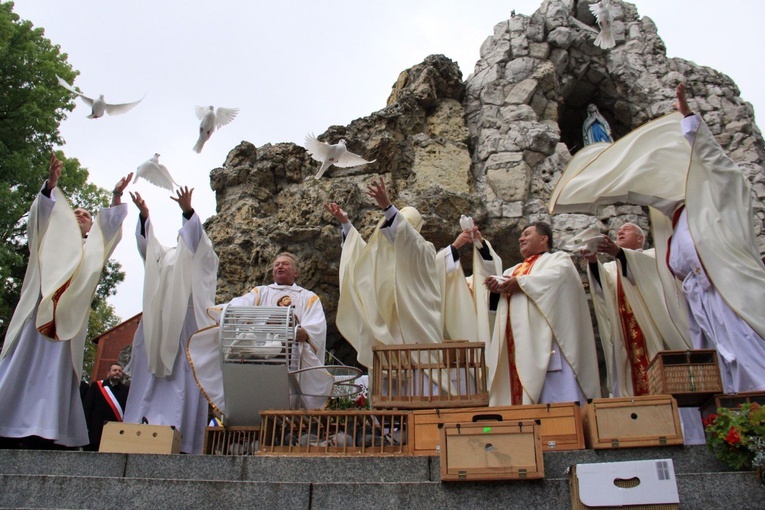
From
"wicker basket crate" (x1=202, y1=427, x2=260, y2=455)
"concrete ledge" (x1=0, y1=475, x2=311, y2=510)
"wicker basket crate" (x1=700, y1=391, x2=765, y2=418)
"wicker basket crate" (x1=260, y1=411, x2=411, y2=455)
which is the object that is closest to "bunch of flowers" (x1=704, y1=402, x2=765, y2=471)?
"wicker basket crate" (x1=700, y1=391, x2=765, y2=418)

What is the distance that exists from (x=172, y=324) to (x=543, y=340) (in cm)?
330

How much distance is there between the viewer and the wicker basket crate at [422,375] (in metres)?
5.57

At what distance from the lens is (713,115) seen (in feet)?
48.5

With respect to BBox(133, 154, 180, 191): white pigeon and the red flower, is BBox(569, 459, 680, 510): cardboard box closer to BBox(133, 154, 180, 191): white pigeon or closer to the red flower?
the red flower

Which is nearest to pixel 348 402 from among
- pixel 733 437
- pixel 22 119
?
pixel 733 437

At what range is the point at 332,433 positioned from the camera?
541 centimetres

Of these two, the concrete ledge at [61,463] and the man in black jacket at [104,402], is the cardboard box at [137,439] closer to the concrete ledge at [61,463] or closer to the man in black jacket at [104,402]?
the concrete ledge at [61,463]

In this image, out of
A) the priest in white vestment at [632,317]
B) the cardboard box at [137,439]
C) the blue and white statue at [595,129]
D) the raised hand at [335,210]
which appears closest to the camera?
the cardboard box at [137,439]

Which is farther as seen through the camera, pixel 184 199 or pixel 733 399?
pixel 184 199

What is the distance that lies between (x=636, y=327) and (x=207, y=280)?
405cm

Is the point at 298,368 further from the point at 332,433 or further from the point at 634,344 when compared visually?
→ the point at 634,344

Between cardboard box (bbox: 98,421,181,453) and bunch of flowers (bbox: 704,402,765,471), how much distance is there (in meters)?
3.54

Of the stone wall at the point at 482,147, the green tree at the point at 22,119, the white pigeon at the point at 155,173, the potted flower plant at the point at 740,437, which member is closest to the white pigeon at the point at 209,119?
the white pigeon at the point at 155,173

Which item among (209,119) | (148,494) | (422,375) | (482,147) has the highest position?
(482,147)
